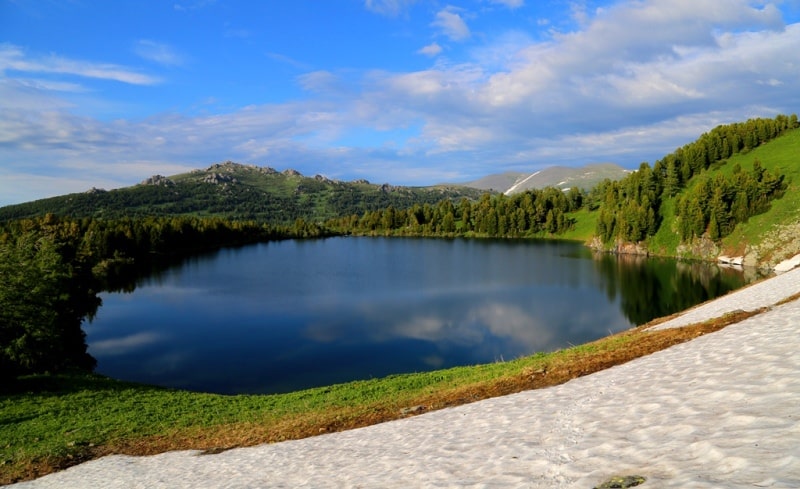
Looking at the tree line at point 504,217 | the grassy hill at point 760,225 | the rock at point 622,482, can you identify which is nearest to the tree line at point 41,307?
the rock at point 622,482

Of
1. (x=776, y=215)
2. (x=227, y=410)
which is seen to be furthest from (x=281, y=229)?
(x=227, y=410)

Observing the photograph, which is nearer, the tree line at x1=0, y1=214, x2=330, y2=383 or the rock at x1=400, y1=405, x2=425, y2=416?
the rock at x1=400, y1=405, x2=425, y2=416

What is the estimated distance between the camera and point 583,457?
718 centimetres

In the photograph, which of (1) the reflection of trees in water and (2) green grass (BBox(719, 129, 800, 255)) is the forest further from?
(1) the reflection of trees in water

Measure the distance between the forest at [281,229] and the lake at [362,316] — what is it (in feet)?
22.5

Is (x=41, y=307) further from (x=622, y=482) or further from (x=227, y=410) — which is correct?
(x=622, y=482)

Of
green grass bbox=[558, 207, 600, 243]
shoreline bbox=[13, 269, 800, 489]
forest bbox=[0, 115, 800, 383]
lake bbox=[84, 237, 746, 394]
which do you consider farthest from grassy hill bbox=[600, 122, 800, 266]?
shoreline bbox=[13, 269, 800, 489]

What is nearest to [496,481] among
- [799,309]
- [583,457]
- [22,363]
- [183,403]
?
[583,457]

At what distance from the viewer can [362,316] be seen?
4888 cm

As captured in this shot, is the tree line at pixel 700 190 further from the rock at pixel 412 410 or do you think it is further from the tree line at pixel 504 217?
the rock at pixel 412 410

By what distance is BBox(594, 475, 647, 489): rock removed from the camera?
5789 millimetres

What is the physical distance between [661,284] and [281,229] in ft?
521

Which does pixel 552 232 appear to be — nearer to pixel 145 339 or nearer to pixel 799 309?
pixel 145 339

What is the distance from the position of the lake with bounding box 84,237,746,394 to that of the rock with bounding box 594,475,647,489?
86.9ft
